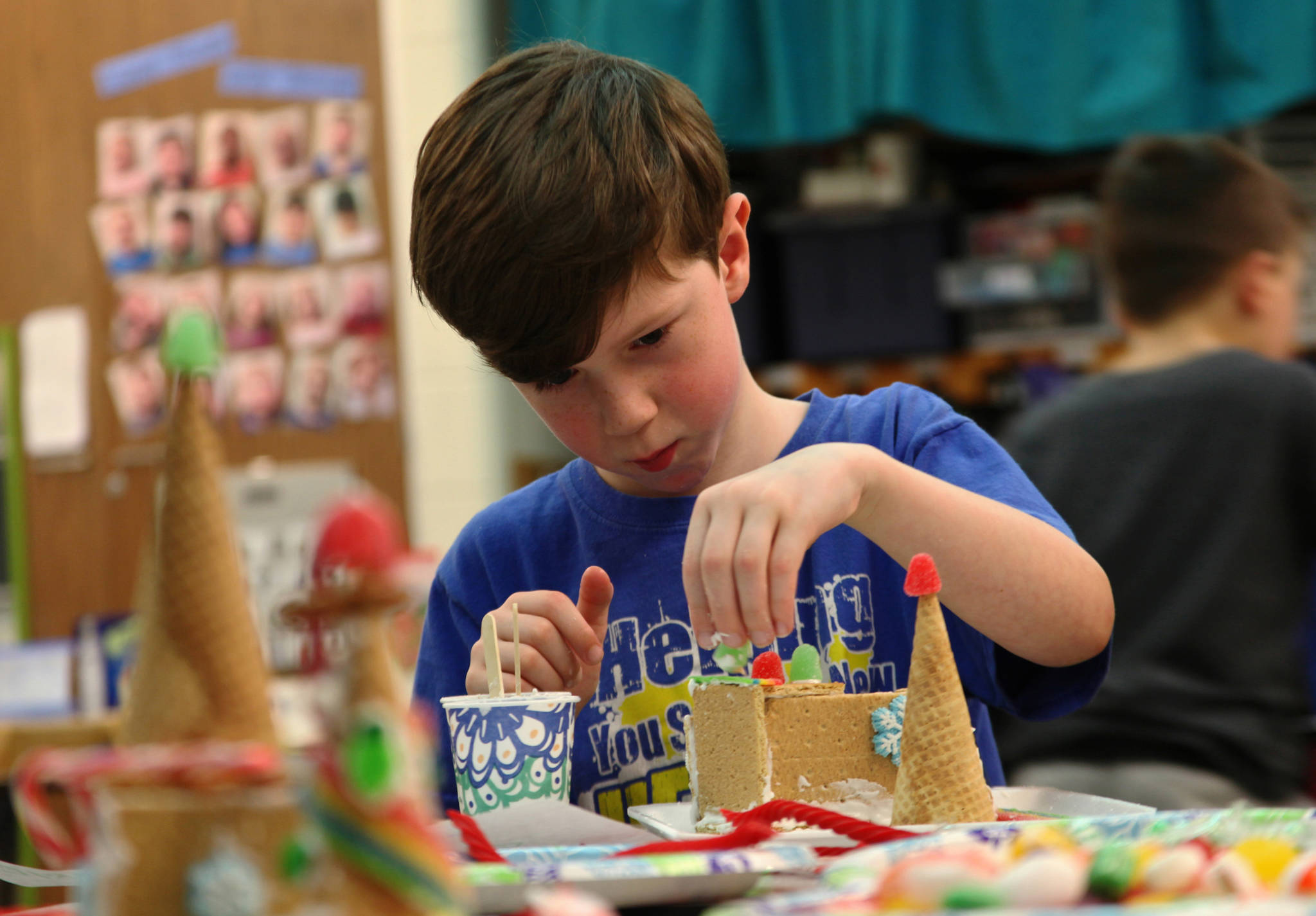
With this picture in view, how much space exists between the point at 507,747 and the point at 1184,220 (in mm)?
1589

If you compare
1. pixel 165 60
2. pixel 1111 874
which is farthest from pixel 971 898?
pixel 165 60

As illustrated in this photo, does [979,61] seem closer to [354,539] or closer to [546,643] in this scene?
[546,643]

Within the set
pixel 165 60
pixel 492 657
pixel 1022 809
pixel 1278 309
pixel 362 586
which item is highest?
pixel 165 60

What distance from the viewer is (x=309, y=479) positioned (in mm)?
2824

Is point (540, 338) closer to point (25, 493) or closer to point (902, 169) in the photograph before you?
point (902, 169)

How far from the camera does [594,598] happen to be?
2.89 ft

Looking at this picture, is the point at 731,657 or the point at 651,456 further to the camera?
the point at 651,456

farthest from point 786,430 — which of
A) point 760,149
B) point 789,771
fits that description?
point 760,149

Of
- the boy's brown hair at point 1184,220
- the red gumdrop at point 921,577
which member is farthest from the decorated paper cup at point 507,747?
the boy's brown hair at point 1184,220

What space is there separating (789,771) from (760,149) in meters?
2.51

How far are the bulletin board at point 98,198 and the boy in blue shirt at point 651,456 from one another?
6.12 feet

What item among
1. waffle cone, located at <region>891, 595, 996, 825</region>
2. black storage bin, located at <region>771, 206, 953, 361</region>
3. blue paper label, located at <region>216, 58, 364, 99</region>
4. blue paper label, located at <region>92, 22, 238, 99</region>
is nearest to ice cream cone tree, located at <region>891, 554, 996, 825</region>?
waffle cone, located at <region>891, 595, 996, 825</region>

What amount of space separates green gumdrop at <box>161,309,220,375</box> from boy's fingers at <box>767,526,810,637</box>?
322 millimetres

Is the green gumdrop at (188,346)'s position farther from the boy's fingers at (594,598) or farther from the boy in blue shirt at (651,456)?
the boy's fingers at (594,598)
